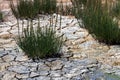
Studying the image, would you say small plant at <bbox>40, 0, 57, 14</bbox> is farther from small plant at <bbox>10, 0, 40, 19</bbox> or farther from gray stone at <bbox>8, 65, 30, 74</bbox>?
gray stone at <bbox>8, 65, 30, 74</bbox>

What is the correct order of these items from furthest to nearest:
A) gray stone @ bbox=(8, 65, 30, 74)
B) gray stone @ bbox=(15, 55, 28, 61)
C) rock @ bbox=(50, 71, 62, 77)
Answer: gray stone @ bbox=(15, 55, 28, 61), gray stone @ bbox=(8, 65, 30, 74), rock @ bbox=(50, 71, 62, 77)

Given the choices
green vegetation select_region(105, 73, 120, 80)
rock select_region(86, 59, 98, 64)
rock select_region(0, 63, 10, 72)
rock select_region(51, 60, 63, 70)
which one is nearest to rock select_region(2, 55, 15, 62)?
rock select_region(0, 63, 10, 72)

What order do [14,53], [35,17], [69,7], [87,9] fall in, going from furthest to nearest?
1. [69,7]
2. [35,17]
3. [87,9]
4. [14,53]

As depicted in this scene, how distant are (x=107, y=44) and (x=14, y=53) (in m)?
1.35

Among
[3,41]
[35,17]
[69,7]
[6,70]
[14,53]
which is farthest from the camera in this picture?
[69,7]

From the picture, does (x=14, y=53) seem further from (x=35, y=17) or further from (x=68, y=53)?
(x=35, y=17)

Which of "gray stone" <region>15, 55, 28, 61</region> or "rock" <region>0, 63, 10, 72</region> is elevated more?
"gray stone" <region>15, 55, 28, 61</region>

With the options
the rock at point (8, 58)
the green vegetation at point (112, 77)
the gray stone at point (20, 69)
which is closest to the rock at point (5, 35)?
the rock at point (8, 58)

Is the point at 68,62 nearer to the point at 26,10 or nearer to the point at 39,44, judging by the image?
the point at 39,44

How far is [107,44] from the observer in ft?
16.7

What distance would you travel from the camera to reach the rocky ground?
162 inches

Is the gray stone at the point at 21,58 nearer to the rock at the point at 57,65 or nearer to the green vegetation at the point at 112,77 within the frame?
the rock at the point at 57,65

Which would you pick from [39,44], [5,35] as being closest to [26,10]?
[5,35]

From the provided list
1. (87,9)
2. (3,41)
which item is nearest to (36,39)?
(3,41)
